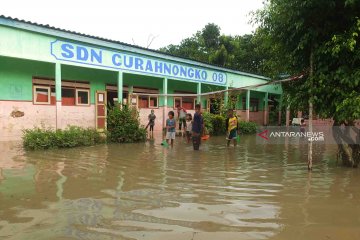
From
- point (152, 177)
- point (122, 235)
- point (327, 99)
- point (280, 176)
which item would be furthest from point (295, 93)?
point (122, 235)

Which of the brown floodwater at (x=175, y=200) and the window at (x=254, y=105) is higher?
the window at (x=254, y=105)

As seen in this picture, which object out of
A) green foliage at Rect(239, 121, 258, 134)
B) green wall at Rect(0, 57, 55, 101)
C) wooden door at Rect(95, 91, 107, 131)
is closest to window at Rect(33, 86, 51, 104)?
green wall at Rect(0, 57, 55, 101)

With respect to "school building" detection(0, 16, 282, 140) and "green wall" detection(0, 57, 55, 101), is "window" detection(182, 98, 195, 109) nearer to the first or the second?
"school building" detection(0, 16, 282, 140)

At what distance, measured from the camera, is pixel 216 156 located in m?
10.0

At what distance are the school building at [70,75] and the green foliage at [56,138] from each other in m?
0.93

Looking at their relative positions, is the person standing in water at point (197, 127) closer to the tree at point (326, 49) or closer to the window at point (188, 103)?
the tree at point (326, 49)

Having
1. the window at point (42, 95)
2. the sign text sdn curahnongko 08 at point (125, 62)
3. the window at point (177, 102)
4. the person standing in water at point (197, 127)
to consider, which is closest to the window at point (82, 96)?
the window at point (42, 95)

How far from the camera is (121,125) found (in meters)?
13.2

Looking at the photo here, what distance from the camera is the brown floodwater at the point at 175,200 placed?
149 inches

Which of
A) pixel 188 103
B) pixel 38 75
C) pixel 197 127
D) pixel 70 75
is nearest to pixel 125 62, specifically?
pixel 70 75

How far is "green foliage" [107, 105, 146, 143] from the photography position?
518 inches

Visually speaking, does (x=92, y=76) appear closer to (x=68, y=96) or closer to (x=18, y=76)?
(x=68, y=96)

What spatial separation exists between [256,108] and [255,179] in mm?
21586

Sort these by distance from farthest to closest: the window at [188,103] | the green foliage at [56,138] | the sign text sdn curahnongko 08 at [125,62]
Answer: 1. the window at [188,103]
2. the sign text sdn curahnongko 08 at [125,62]
3. the green foliage at [56,138]
